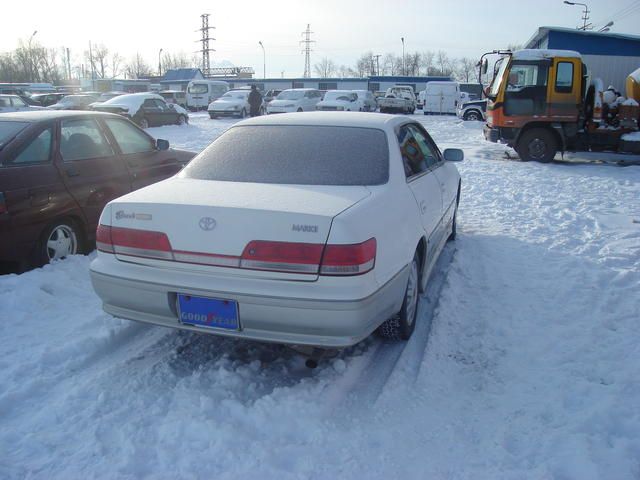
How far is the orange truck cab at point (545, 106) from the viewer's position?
12.5m

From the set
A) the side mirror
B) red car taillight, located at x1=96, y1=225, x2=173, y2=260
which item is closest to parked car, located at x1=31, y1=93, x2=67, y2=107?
the side mirror

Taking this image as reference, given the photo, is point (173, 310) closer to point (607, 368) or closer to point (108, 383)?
point (108, 383)

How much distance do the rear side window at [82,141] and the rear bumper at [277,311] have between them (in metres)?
2.77

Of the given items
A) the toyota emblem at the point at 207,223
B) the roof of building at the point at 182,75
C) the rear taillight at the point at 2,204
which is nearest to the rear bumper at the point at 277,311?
the toyota emblem at the point at 207,223

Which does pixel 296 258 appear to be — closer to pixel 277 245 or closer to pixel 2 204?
pixel 277 245

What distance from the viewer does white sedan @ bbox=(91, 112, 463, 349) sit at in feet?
9.57

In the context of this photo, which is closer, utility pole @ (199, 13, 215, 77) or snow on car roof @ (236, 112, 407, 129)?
snow on car roof @ (236, 112, 407, 129)

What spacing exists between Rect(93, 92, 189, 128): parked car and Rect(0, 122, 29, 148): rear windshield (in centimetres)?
1679

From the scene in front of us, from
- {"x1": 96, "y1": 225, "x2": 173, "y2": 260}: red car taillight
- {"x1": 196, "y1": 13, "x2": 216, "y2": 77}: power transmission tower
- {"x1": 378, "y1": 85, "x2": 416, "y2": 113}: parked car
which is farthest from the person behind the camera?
{"x1": 196, "y1": 13, "x2": 216, "y2": 77}: power transmission tower

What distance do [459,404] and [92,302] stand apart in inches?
124

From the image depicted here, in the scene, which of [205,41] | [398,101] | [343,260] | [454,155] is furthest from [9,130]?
[205,41]

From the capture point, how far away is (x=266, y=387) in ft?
10.6

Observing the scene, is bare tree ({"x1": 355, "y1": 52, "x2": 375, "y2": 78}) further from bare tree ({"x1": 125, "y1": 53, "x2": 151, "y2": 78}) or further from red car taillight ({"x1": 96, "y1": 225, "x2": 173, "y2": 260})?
red car taillight ({"x1": 96, "y1": 225, "x2": 173, "y2": 260})

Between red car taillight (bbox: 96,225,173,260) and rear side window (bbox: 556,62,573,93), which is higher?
rear side window (bbox: 556,62,573,93)
